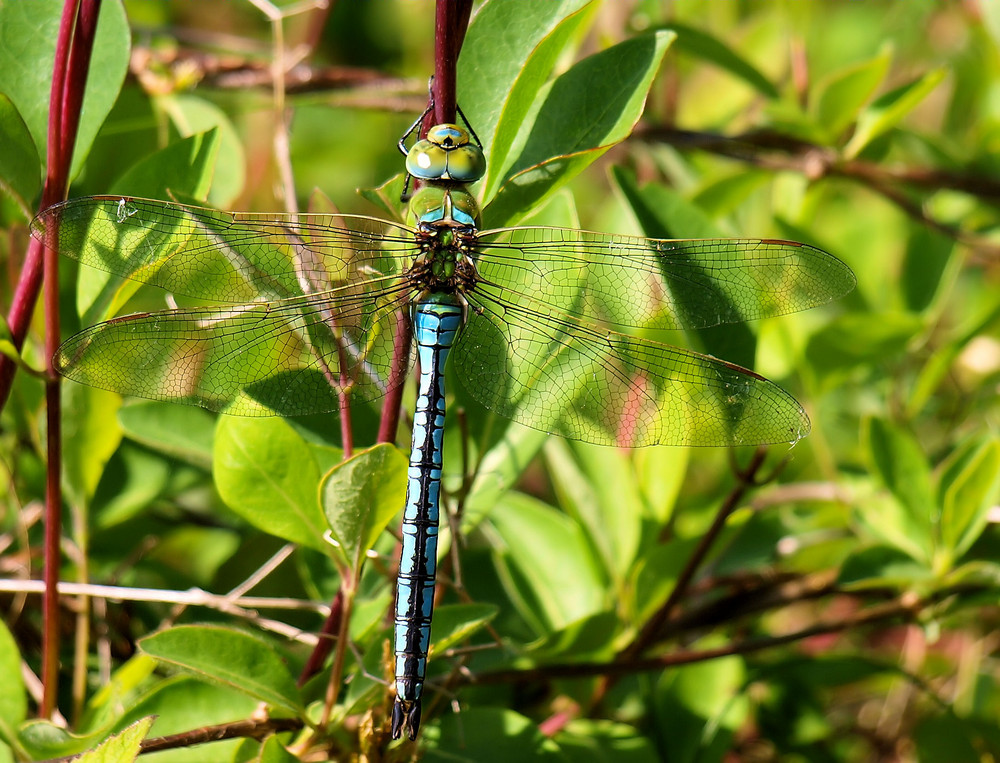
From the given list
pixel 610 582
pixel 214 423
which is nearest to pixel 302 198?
pixel 214 423

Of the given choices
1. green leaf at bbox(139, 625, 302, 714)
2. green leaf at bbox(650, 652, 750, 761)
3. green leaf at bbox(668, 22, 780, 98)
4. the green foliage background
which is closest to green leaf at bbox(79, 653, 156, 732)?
the green foliage background

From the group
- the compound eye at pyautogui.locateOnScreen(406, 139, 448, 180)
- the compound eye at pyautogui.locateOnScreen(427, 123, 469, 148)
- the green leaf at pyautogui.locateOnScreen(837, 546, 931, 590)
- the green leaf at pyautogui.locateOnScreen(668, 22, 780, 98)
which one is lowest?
the green leaf at pyautogui.locateOnScreen(837, 546, 931, 590)

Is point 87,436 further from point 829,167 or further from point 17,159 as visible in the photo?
point 829,167

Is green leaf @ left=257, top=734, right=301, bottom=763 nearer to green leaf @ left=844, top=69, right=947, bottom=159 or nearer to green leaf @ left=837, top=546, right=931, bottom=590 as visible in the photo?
green leaf @ left=837, top=546, right=931, bottom=590

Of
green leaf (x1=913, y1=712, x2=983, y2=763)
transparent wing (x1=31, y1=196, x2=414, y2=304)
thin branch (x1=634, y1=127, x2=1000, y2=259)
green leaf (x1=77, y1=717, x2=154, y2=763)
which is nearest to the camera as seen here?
green leaf (x1=77, y1=717, x2=154, y2=763)

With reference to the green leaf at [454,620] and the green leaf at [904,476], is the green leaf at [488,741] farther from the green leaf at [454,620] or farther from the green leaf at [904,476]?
the green leaf at [904,476]

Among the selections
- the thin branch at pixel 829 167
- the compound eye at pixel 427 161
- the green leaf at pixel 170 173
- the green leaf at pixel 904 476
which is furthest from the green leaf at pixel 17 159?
the green leaf at pixel 904 476
